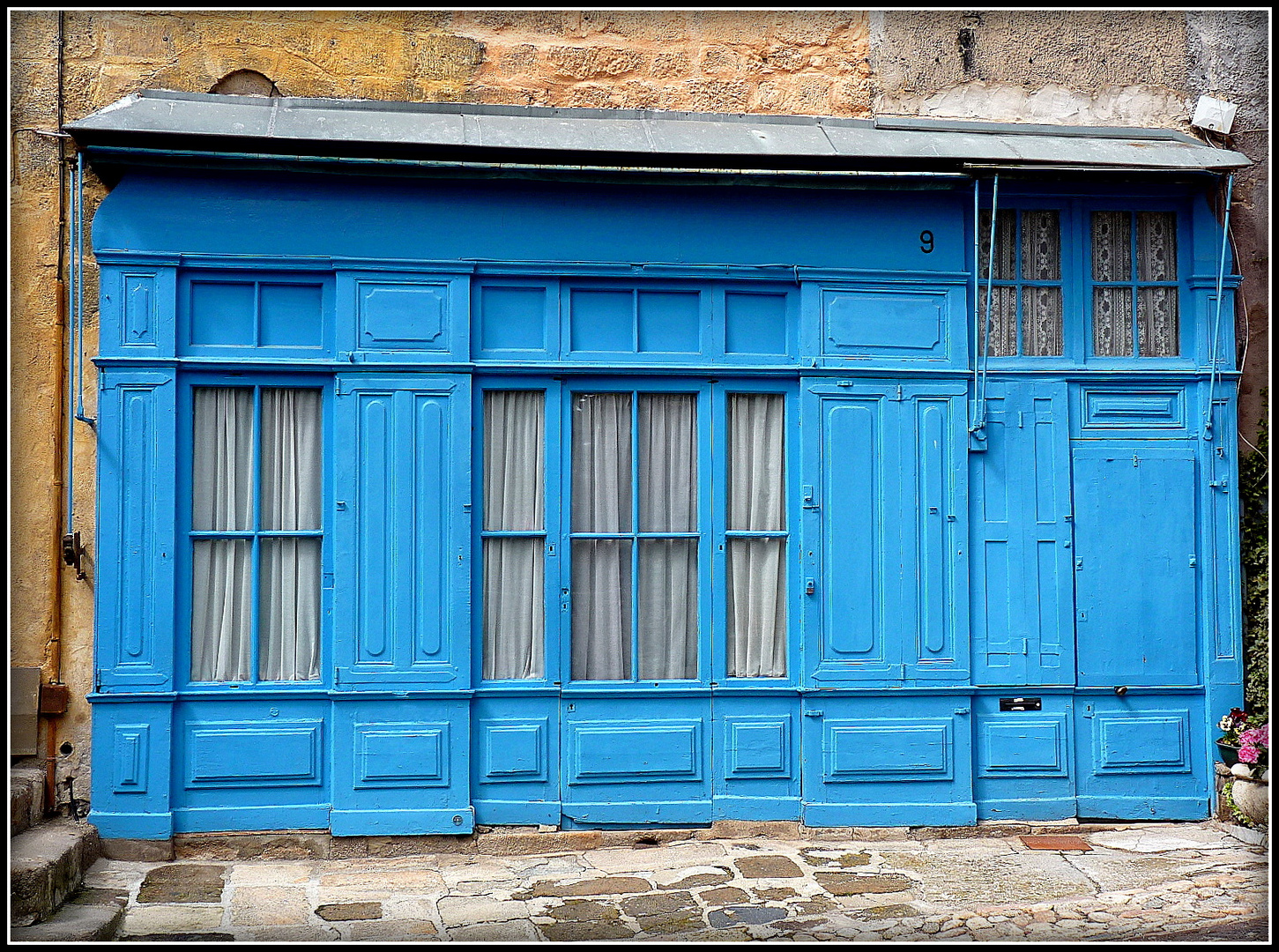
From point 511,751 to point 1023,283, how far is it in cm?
410

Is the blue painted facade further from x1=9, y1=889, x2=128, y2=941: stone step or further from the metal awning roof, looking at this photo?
x1=9, y1=889, x2=128, y2=941: stone step

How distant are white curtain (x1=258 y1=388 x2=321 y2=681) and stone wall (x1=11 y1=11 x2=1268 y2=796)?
3.22 ft

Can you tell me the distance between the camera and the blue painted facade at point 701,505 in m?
5.79

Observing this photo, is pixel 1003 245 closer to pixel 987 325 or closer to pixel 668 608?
pixel 987 325

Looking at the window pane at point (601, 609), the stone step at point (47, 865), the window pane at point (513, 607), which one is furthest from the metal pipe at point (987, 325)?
the stone step at point (47, 865)

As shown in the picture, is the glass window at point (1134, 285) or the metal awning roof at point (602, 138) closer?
the metal awning roof at point (602, 138)

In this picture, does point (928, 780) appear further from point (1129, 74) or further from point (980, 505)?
point (1129, 74)

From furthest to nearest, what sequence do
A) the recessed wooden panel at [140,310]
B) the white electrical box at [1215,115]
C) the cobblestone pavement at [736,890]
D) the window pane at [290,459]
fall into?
the white electrical box at [1215,115], the window pane at [290,459], the recessed wooden panel at [140,310], the cobblestone pavement at [736,890]

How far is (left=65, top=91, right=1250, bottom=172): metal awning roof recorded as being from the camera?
565 centimetres

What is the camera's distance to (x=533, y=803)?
594 cm

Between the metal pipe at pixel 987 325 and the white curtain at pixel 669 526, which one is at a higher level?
the metal pipe at pixel 987 325

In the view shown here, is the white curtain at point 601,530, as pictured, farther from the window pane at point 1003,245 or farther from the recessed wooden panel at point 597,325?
the window pane at point 1003,245

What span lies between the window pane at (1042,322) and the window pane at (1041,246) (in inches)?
3.8

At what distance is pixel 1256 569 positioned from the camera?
6.35 meters
